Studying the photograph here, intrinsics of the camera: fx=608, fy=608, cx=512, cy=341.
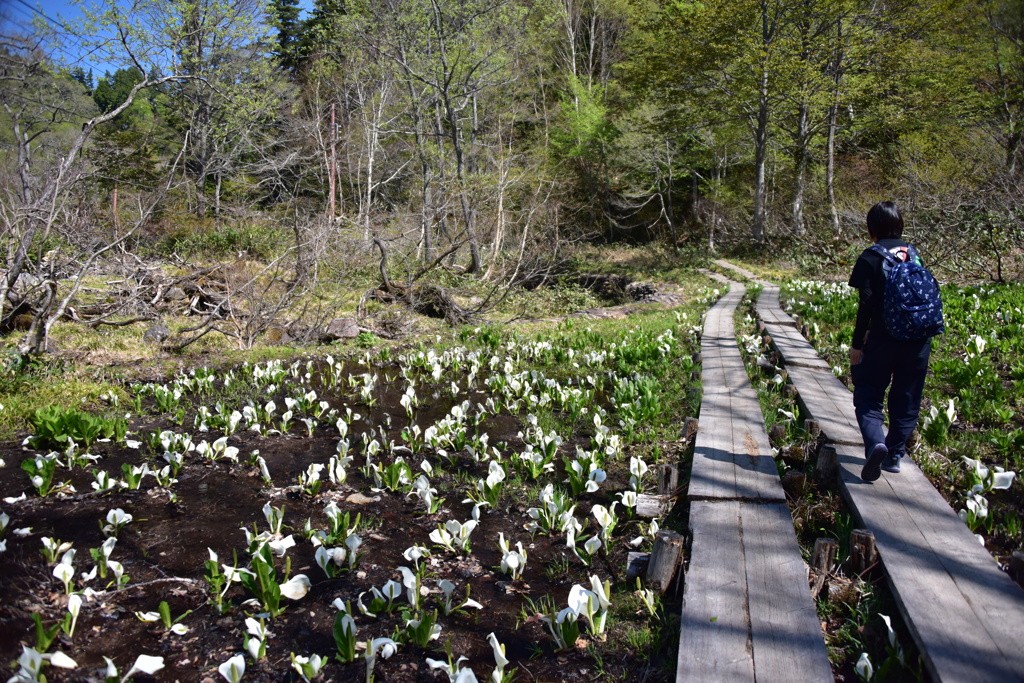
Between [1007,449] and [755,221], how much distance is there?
884 inches

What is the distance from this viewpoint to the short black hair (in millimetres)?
3521

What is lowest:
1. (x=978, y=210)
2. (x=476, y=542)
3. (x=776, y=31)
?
(x=476, y=542)

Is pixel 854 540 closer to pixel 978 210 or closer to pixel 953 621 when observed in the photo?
pixel 953 621

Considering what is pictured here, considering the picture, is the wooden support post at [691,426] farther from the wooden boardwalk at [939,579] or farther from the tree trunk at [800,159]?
the tree trunk at [800,159]

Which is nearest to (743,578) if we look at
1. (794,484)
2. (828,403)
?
(794,484)

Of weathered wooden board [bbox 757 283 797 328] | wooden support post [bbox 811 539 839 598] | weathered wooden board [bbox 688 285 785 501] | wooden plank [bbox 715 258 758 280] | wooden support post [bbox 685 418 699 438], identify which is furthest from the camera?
wooden plank [bbox 715 258 758 280]

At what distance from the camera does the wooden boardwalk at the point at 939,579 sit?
1.89m

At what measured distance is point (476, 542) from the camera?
327 centimetres

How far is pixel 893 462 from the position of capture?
11.1ft

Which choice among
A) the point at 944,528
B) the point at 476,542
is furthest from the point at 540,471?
the point at 944,528

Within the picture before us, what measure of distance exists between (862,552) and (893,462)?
106 cm

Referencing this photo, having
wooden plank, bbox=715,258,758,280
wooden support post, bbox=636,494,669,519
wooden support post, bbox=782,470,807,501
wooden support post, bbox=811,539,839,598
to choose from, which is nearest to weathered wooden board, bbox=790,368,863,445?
wooden support post, bbox=782,470,807,501

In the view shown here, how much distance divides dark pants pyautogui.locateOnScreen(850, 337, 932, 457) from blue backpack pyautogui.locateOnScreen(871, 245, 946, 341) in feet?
0.35

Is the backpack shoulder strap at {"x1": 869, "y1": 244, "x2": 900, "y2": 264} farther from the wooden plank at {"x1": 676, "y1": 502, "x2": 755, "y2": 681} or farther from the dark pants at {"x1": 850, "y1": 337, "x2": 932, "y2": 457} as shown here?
the wooden plank at {"x1": 676, "y1": 502, "x2": 755, "y2": 681}
